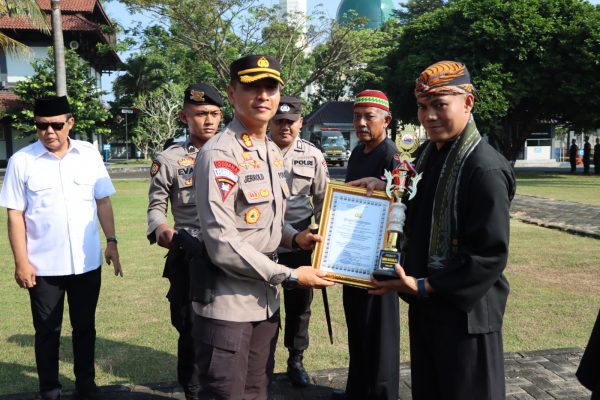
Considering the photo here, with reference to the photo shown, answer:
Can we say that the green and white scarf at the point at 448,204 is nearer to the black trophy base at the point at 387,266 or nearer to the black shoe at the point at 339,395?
the black trophy base at the point at 387,266

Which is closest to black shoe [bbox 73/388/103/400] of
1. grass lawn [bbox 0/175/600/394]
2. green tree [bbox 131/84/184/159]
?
grass lawn [bbox 0/175/600/394]

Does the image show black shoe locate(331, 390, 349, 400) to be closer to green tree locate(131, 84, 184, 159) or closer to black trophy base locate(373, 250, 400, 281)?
black trophy base locate(373, 250, 400, 281)

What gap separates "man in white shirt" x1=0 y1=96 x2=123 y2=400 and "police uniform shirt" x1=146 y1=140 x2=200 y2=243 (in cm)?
47

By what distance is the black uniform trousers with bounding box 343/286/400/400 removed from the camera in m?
3.58

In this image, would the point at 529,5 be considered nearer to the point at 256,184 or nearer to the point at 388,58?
the point at 388,58

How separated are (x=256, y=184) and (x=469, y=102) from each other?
1.05 m

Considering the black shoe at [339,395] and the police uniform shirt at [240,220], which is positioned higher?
the police uniform shirt at [240,220]

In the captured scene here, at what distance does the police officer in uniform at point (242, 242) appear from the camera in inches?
97.3

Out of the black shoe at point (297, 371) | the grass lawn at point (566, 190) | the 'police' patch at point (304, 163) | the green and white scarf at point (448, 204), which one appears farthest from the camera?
the grass lawn at point (566, 190)

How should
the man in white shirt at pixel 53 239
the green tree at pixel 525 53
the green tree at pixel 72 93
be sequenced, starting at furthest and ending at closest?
1. the green tree at pixel 72 93
2. the green tree at pixel 525 53
3. the man in white shirt at pixel 53 239

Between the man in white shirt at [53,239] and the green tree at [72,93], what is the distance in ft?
90.3

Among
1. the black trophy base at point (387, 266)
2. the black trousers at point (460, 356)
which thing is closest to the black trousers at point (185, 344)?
the black trophy base at point (387, 266)

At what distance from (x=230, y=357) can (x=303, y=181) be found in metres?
2.07

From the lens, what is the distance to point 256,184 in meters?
2.63
